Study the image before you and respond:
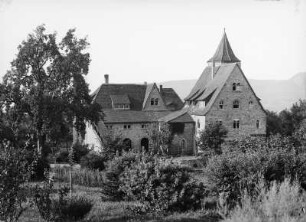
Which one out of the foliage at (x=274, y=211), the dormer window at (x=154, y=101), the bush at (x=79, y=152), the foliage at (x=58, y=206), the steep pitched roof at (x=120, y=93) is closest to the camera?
the foliage at (x=274, y=211)

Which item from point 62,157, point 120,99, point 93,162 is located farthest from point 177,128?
point 93,162

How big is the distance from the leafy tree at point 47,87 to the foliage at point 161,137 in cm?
1513

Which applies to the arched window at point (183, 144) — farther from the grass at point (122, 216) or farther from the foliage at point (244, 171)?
the grass at point (122, 216)

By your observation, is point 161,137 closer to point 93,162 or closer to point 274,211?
point 93,162

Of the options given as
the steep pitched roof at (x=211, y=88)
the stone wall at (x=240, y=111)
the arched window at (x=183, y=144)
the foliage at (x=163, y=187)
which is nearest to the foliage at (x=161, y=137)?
the arched window at (x=183, y=144)

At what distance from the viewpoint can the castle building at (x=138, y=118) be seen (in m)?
52.9

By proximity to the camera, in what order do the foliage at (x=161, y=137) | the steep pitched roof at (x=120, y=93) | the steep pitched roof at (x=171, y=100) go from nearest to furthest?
the foliage at (x=161, y=137)
the steep pitched roof at (x=120, y=93)
the steep pitched roof at (x=171, y=100)

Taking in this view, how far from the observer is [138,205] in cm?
1691

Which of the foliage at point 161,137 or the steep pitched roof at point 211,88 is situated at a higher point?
the steep pitched roof at point 211,88

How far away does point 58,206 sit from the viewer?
1397cm

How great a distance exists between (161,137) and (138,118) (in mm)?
5514

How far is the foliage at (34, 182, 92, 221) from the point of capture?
532 inches

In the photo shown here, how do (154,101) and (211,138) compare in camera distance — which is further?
(154,101)

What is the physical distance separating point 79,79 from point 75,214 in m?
23.4
